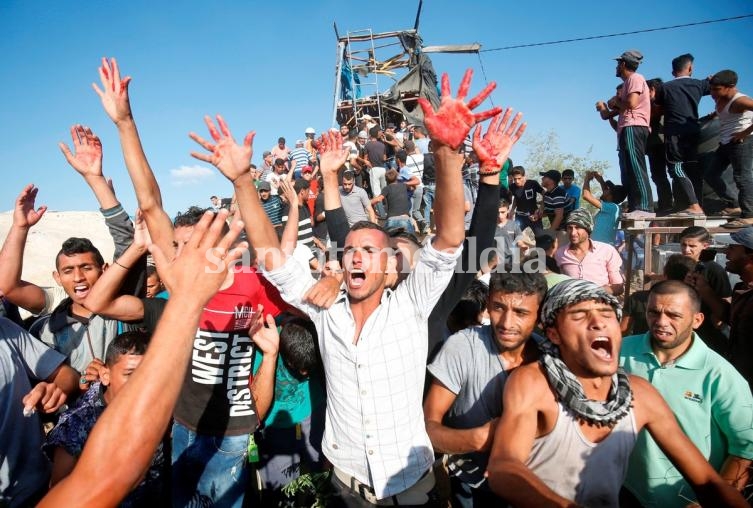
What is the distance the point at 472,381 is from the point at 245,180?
1776mm

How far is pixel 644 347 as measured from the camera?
8.09ft

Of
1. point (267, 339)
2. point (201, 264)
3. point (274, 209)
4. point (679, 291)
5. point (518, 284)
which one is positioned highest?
point (274, 209)

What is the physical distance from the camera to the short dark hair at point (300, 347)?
2736mm

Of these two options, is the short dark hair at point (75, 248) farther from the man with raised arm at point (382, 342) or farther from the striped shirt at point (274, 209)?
the striped shirt at point (274, 209)

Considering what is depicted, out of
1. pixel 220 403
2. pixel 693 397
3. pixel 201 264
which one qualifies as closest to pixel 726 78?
pixel 693 397

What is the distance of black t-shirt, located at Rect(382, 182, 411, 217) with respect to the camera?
822cm

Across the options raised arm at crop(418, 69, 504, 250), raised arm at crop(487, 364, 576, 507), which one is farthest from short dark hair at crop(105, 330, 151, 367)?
raised arm at crop(487, 364, 576, 507)

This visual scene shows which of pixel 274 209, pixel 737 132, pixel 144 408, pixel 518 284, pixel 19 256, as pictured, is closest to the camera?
pixel 144 408

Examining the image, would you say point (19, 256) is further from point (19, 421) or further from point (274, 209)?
point (274, 209)

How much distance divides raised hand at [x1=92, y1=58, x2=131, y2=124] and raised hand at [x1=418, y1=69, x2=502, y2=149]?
2.38 m

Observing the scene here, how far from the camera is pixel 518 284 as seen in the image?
7.97ft

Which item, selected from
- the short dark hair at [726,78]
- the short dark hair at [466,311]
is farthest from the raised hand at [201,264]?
the short dark hair at [726,78]

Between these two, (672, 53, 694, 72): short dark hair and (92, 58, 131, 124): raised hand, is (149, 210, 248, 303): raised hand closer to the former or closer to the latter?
(92, 58, 131, 124): raised hand

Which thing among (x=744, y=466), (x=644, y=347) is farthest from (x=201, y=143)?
(x=744, y=466)
